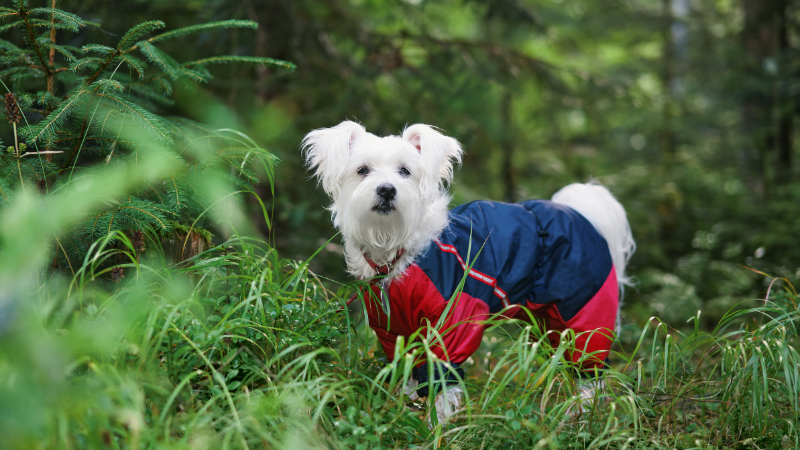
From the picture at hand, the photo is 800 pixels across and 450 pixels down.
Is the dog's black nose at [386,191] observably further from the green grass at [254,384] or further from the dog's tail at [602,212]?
the dog's tail at [602,212]

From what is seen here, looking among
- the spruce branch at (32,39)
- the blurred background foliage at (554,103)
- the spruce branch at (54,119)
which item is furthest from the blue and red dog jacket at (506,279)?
the spruce branch at (32,39)

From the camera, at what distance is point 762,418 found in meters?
2.05

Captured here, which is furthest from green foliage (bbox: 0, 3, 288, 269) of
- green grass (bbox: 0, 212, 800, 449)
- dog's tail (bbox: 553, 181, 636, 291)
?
dog's tail (bbox: 553, 181, 636, 291)

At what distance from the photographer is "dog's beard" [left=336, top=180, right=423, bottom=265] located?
2.35 metres

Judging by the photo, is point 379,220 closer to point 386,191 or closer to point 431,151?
point 386,191

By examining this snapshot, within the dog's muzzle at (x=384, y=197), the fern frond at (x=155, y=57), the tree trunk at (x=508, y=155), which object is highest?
the fern frond at (x=155, y=57)

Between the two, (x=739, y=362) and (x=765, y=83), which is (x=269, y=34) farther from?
(x=765, y=83)

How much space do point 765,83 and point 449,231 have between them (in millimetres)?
5678

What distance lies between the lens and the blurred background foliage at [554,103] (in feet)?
13.6

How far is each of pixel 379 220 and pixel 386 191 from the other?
152 millimetres

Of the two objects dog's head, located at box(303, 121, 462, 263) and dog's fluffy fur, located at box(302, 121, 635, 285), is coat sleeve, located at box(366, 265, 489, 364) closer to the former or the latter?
→ dog's fluffy fur, located at box(302, 121, 635, 285)

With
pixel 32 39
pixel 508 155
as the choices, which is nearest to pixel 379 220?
pixel 32 39

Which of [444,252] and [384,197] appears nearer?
[384,197]

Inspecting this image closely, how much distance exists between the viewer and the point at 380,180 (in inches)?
93.6
